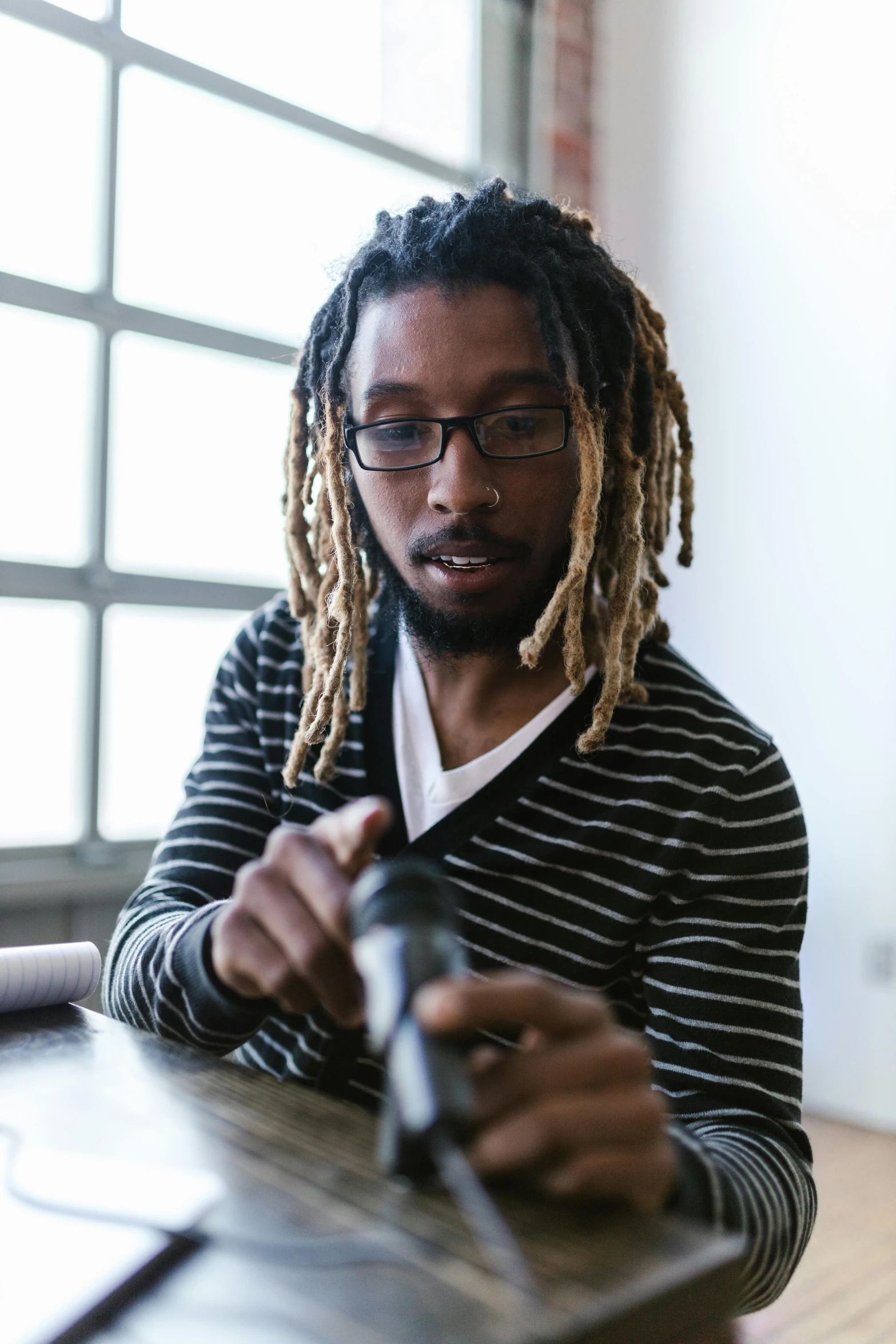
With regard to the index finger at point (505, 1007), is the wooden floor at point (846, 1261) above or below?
below

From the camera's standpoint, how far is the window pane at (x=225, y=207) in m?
2.05

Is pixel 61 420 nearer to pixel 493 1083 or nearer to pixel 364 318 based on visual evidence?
pixel 364 318

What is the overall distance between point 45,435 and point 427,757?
44.0 inches

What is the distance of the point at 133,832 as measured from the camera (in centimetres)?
206

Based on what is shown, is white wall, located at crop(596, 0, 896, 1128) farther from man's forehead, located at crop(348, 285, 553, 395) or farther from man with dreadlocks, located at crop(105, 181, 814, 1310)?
man's forehead, located at crop(348, 285, 553, 395)

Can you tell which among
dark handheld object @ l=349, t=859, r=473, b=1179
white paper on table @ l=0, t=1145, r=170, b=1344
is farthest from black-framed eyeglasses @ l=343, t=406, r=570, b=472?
white paper on table @ l=0, t=1145, r=170, b=1344

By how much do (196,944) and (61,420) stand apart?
1383 millimetres

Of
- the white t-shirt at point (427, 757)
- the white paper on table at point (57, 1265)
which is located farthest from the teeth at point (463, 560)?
the white paper on table at point (57, 1265)

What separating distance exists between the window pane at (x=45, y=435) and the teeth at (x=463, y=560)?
104 centimetres

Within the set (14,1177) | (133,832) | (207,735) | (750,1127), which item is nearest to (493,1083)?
(14,1177)

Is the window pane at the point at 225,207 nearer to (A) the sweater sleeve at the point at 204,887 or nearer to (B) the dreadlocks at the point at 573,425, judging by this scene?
(B) the dreadlocks at the point at 573,425

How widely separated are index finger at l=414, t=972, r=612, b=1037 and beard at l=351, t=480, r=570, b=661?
0.64m

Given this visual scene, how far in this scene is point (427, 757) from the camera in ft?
3.76

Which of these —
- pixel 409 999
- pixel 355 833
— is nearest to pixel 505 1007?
pixel 409 999
